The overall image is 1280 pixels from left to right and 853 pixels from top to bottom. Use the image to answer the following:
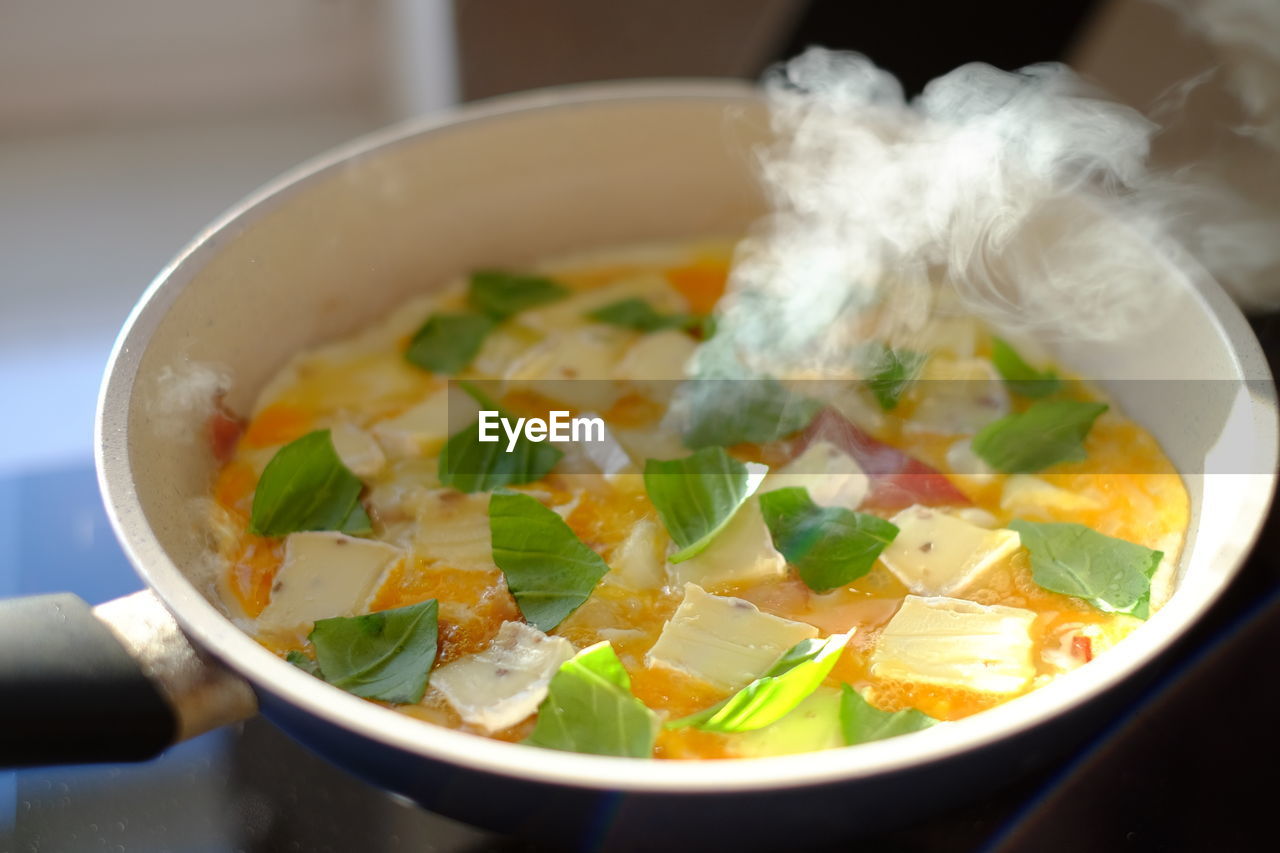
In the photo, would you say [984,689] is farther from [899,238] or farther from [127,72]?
[127,72]

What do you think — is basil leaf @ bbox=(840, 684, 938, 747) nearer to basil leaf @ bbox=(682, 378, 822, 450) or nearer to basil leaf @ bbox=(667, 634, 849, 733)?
basil leaf @ bbox=(667, 634, 849, 733)

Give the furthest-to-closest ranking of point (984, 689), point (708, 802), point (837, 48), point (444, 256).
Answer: point (837, 48)
point (444, 256)
point (984, 689)
point (708, 802)

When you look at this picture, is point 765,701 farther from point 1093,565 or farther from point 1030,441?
point 1030,441

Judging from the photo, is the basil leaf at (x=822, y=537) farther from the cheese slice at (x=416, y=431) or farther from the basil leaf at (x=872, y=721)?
the cheese slice at (x=416, y=431)

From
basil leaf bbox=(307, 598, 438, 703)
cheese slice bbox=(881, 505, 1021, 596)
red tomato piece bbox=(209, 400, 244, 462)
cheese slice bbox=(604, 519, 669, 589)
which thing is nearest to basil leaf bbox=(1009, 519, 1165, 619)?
cheese slice bbox=(881, 505, 1021, 596)

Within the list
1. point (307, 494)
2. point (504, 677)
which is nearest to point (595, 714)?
point (504, 677)

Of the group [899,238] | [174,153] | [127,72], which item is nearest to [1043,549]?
[899,238]
